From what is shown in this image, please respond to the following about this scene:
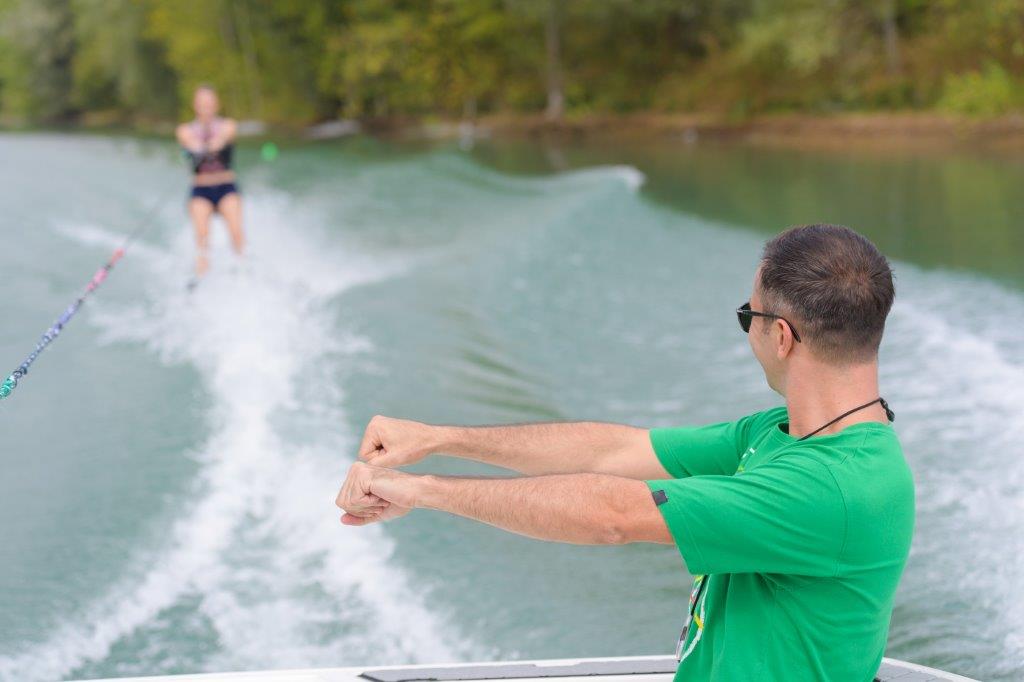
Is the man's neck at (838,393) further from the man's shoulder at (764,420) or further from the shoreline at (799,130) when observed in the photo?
the shoreline at (799,130)

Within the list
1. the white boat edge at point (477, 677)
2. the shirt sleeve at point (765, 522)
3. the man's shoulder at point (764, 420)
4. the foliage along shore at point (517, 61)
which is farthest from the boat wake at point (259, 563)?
the foliage along shore at point (517, 61)

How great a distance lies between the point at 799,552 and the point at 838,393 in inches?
10.1

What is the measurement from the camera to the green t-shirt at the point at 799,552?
156 cm

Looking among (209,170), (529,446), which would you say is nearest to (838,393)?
(529,446)

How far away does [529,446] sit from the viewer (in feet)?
7.24

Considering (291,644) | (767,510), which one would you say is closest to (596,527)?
(767,510)

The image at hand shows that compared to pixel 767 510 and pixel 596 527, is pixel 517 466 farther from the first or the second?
pixel 767 510

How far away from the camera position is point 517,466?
2230 mm

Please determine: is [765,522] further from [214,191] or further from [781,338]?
[214,191]

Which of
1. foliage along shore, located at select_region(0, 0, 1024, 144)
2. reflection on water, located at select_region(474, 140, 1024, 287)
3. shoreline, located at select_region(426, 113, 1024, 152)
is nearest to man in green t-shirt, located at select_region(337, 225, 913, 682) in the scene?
reflection on water, located at select_region(474, 140, 1024, 287)

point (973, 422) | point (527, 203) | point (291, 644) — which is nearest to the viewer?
point (291, 644)

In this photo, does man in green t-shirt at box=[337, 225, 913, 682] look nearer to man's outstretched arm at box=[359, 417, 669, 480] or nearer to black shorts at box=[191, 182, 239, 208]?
man's outstretched arm at box=[359, 417, 669, 480]

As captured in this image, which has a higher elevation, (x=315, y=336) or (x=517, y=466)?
(x=517, y=466)

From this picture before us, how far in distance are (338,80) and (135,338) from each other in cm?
3540
